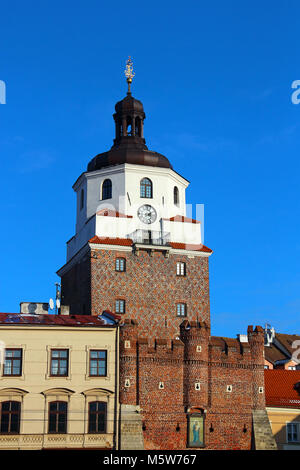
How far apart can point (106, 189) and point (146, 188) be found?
3171mm

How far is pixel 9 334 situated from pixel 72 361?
13.4 ft

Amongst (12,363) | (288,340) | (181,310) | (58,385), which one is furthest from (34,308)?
(288,340)

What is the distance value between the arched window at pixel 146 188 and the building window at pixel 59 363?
18129 mm

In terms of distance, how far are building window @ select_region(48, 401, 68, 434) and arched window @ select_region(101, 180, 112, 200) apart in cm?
2034

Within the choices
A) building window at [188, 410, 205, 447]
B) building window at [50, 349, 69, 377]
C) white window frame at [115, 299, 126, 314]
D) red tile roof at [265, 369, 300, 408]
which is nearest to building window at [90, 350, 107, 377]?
building window at [50, 349, 69, 377]

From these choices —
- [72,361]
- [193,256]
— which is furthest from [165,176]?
[72,361]

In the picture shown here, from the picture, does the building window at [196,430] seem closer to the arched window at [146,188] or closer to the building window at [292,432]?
the building window at [292,432]

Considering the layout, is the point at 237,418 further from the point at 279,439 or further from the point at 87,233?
the point at 87,233

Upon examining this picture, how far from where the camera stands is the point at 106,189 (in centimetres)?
6297

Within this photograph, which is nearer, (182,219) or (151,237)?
(151,237)

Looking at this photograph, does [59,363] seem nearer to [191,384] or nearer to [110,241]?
[191,384]

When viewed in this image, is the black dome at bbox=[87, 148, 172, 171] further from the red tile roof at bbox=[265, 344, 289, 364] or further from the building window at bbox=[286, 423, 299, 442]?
the red tile roof at bbox=[265, 344, 289, 364]

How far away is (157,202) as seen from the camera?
205 ft

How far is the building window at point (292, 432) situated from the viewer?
5375cm
